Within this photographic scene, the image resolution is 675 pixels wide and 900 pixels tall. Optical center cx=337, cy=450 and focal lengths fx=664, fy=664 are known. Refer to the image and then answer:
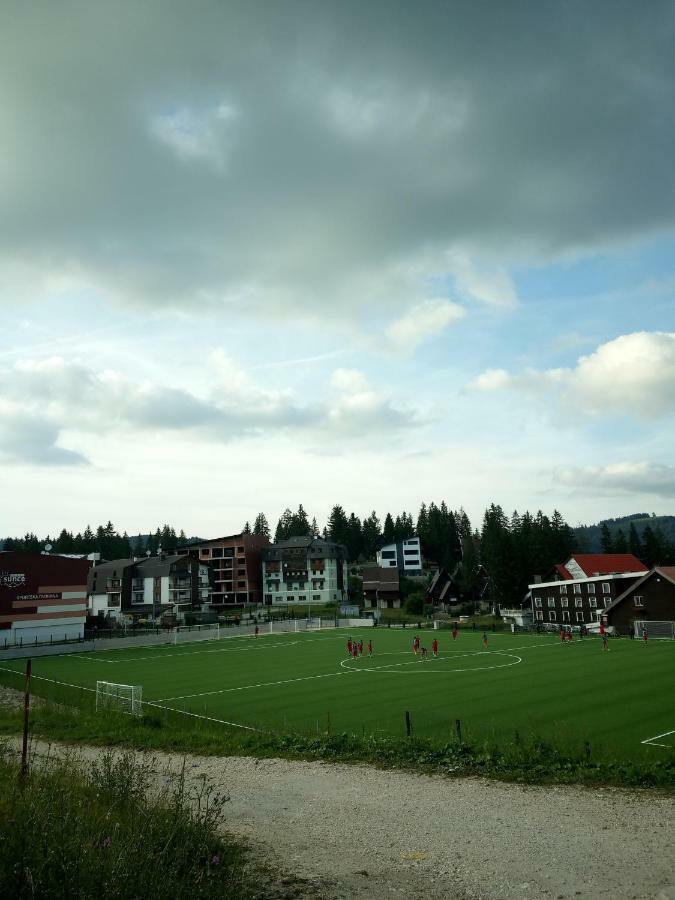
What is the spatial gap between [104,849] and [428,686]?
30251 mm

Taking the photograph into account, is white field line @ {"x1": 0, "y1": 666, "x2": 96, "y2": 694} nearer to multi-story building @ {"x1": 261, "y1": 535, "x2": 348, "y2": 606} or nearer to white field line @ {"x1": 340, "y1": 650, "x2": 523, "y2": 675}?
white field line @ {"x1": 340, "y1": 650, "x2": 523, "y2": 675}

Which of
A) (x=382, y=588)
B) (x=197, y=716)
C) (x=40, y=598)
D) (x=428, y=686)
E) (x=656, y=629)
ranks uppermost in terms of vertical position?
(x=40, y=598)

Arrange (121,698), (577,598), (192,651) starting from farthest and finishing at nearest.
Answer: (577,598)
(192,651)
(121,698)

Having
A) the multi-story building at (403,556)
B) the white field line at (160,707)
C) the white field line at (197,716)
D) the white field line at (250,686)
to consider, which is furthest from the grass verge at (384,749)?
the multi-story building at (403,556)

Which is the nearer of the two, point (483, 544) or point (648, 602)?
point (648, 602)

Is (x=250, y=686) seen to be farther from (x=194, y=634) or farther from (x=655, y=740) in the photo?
(x=194, y=634)

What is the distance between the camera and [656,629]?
234 ft

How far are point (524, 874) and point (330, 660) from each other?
4420 cm

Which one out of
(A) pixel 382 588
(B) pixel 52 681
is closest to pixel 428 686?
(B) pixel 52 681

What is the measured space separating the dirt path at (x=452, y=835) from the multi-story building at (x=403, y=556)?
132m

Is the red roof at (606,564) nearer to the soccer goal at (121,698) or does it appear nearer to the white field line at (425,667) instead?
the white field line at (425,667)

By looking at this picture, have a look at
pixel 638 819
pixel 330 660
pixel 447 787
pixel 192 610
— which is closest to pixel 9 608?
pixel 330 660

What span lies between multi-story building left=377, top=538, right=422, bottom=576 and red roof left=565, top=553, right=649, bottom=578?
2108 inches

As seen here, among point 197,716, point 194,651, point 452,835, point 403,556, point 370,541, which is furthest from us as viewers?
point 370,541
